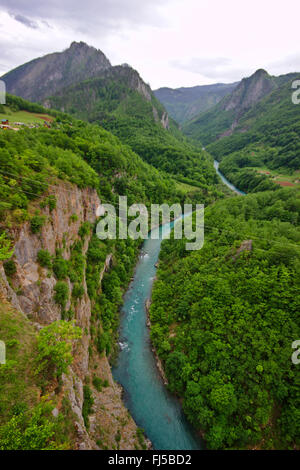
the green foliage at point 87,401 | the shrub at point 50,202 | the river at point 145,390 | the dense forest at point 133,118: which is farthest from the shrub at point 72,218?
the dense forest at point 133,118

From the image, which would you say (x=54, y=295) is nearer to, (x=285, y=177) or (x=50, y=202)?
(x=50, y=202)

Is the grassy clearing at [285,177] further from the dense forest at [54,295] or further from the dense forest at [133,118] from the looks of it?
the dense forest at [54,295]

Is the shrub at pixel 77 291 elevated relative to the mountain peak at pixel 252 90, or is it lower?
lower

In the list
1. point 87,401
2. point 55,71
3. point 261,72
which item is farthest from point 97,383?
point 261,72

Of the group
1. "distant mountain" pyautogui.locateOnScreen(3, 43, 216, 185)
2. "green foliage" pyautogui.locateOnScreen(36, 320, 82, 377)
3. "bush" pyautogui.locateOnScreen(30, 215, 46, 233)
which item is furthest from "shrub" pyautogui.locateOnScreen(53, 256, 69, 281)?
"distant mountain" pyautogui.locateOnScreen(3, 43, 216, 185)

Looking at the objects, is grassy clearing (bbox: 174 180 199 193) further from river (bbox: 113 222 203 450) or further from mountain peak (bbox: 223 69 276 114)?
mountain peak (bbox: 223 69 276 114)
